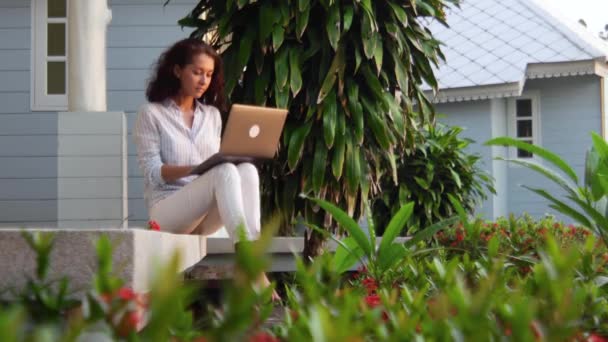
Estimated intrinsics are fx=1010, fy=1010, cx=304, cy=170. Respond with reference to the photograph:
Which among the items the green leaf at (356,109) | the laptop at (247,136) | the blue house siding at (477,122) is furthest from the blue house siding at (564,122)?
the laptop at (247,136)

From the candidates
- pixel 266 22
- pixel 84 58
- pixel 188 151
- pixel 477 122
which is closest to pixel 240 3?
pixel 266 22

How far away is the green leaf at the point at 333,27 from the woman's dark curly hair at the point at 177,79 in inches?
23.5

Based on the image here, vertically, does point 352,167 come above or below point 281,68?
below

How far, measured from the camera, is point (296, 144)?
5227 mm

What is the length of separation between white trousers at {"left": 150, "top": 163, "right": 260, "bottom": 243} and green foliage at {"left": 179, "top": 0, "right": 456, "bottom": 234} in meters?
1.05

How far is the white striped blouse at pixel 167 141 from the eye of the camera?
4.48 m

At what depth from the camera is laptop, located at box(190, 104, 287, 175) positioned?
408cm

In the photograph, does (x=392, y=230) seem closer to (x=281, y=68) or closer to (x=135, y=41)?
(x=281, y=68)

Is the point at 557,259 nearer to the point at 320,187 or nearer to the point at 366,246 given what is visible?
the point at 366,246

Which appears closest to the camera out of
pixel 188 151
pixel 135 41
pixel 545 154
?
pixel 545 154

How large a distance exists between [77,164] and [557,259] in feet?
18.3

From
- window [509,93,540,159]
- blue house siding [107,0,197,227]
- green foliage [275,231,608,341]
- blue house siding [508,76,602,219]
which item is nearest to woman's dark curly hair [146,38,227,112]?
blue house siding [107,0,197,227]

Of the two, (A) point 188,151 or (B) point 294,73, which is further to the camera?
(B) point 294,73

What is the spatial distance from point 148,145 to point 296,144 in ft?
3.08
